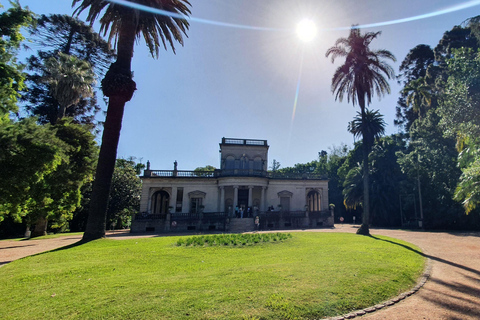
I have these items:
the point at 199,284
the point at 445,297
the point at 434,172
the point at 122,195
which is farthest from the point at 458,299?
the point at 122,195

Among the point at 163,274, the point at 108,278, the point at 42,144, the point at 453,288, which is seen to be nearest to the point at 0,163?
the point at 42,144

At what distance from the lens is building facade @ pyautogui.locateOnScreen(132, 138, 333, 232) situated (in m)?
31.2

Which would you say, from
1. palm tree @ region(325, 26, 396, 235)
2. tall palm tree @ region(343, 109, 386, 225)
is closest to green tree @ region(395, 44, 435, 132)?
tall palm tree @ region(343, 109, 386, 225)

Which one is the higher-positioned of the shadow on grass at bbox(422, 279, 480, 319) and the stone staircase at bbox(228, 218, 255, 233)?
the stone staircase at bbox(228, 218, 255, 233)

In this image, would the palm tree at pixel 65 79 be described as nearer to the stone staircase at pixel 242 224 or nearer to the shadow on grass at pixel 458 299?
the stone staircase at pixel 242 224

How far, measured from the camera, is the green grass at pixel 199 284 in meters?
5.71

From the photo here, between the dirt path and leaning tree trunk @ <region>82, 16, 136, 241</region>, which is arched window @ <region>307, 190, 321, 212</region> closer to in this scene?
the dirt path

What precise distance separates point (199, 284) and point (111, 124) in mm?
13056

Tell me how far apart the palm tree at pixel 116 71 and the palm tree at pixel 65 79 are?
32.9 feet

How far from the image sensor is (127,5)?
1647cm

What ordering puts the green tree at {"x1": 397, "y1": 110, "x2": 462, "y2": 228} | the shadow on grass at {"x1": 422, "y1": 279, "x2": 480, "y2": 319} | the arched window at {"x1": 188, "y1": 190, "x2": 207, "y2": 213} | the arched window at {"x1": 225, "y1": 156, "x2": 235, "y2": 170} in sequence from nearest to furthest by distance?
the shadow on grass at {"x1": 422, "y1": 279, "x2": 480, "y2": 319} < the green tree at {"x1": 397, "y1": 110, "x2": 462, "y2": 228} < the arched window at {"x1": 188, "y1": 190, "x2": 207, "y2": 213} < the arched window at {"x1": 225, "y1": 156, "x2": 235, "y2": 170}

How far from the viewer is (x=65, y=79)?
25281mm

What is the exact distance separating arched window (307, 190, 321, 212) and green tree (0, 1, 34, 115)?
37185 millimetres

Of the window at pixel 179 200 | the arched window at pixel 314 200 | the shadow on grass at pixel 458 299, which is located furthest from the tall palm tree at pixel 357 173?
the shadow on grass at pixel 458 299
